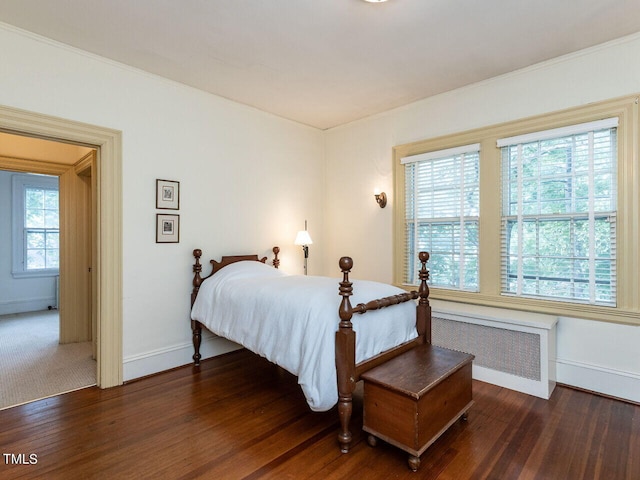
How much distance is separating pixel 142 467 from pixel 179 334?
5.36 ft

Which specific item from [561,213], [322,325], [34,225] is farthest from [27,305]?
[561,213]

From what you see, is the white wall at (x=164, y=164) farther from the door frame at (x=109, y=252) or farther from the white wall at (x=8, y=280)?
the white wall at (x=8, y=280)

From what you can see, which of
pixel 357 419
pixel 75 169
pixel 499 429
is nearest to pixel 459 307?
pixel 499 429

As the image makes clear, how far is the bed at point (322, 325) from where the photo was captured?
7.08 feet

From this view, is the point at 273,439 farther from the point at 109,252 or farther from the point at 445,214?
the point at 445,214

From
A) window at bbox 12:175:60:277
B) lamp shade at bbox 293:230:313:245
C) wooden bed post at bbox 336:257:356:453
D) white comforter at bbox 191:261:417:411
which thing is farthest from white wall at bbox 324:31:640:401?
window at bbox 12:175:60:277

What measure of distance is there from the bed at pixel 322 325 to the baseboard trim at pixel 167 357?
0.47 meters

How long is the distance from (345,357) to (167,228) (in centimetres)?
220

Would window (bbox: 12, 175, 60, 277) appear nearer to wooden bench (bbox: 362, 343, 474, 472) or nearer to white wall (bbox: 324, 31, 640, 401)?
white wall (bbox: 324, 31, 640, 401)

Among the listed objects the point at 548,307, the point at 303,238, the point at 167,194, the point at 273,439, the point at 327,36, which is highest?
the point at 327,36

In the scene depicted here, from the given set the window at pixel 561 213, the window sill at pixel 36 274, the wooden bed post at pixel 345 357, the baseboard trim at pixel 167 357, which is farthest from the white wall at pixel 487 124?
the window sill at pixel 36 274

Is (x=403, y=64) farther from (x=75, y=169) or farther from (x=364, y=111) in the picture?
(x=75, y=169)

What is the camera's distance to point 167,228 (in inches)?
134

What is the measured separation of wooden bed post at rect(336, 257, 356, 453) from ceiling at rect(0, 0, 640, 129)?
1.72 m
